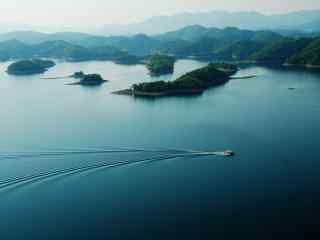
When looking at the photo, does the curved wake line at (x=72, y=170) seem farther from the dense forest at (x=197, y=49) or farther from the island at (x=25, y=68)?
the island at (x=25, y=68)

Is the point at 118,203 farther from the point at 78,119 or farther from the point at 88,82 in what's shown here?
the point at 88,82

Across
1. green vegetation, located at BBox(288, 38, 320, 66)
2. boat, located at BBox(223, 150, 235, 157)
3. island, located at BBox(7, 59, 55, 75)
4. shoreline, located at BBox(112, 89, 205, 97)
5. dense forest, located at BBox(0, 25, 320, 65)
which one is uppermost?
dense forest, located at BBox(0, 25, 320, 65)

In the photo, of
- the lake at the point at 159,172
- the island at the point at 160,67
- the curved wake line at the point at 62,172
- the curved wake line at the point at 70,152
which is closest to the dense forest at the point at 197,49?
the island at the point at 160,67

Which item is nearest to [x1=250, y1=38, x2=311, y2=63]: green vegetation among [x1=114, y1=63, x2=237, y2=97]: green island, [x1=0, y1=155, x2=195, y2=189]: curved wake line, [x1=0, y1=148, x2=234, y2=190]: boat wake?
[x1=114, y1=63, x2=237, y2=97]: green island

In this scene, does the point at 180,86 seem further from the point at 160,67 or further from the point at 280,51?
the point at 280,51

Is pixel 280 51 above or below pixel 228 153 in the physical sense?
above

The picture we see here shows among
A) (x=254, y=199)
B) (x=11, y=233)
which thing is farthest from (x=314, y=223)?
(x=11, y=233)

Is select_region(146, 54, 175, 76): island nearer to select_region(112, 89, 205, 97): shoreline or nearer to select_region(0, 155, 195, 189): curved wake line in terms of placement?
select_region(112, 89, 205, 97): shoreline

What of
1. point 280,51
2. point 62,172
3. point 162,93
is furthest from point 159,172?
point 280,51
